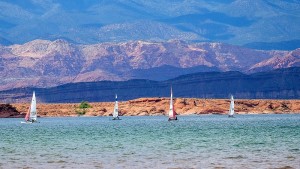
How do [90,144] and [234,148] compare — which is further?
[90,144]

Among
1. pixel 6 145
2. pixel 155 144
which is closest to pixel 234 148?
pixel 155 144

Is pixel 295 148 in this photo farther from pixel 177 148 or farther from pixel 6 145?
pixel 6 145

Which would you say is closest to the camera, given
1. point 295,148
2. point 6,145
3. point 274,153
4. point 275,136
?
point 274,153

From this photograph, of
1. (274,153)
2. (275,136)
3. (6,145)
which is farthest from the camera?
(275,136)

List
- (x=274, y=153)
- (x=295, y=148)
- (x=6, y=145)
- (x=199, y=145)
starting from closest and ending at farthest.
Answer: (x=274, y=153)
(x=295, y=148)
(x=199, y=145)
(x=6, y=145)

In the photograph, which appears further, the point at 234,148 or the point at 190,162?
the point at 234,148

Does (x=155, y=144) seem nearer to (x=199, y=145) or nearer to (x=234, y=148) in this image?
(x=199, y=145)

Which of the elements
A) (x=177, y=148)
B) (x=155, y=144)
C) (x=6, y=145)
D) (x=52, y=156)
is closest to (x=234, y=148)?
(x=177, y=148)

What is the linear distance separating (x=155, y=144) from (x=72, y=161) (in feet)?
58.2

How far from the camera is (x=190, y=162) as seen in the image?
57781 millimetres

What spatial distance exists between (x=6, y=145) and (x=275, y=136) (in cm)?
2738

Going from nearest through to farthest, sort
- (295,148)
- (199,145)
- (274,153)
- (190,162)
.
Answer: (190,162) < (274,153) < (295,148) < (199,145)

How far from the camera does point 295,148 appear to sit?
67.6 meters

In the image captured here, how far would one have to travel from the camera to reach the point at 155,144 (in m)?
76.6
